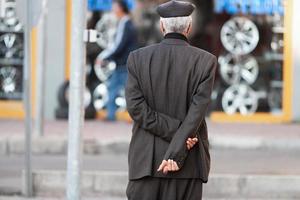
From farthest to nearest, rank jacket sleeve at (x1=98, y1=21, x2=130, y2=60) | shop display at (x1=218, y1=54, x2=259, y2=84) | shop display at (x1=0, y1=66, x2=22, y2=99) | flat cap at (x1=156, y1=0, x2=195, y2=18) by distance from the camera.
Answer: shop display at (x1=0, y1=66, x2=22, y2=99), shop display at (x1=218, y1=54, x2=259, y2=84), jacket sleeve at (x1=98, y1=21, x2=130, y2=60), flat cap at (x1=156, y1=0, x2=195, y2=18)

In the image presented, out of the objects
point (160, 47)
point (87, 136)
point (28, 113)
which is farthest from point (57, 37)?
point (160, 47)

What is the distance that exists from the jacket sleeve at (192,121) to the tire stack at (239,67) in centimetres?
884

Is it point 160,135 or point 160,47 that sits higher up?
point 160,47

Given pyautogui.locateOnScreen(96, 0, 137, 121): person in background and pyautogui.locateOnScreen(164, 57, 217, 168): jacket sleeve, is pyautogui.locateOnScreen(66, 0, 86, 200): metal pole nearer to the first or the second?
pyautogui.locateOnScreen(164, 57, 217, 168): jacket sleeve

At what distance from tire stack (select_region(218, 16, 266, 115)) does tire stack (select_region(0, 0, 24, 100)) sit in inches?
136

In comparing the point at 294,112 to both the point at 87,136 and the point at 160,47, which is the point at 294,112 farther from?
the point at 160,47

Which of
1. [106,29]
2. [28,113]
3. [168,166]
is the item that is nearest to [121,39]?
[106,29]

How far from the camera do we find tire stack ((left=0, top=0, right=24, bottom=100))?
13.8 m

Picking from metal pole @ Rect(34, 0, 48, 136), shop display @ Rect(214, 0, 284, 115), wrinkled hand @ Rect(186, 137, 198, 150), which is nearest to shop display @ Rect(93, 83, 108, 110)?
shop display @ Rect(214, 0, 284, 115)

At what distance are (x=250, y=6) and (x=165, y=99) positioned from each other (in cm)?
898

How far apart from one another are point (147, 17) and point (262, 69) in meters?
2.15

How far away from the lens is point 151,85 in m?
4.86

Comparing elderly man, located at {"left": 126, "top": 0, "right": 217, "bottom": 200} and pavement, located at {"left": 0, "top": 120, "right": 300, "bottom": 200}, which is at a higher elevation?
elderly man, located at {"left": 126, "top": 0, "right": 217, "bottom": 200}

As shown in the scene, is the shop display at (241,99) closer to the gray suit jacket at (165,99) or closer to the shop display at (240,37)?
the shop display at (240,37)
